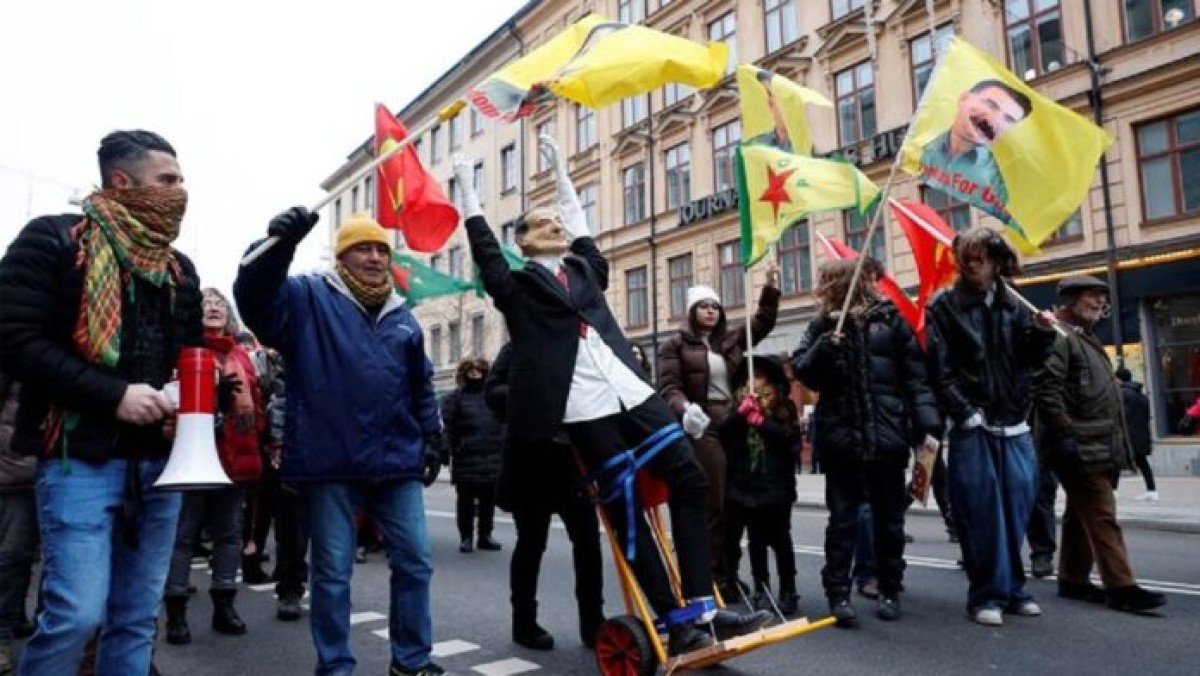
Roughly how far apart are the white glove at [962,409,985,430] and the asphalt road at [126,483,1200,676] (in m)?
1.07

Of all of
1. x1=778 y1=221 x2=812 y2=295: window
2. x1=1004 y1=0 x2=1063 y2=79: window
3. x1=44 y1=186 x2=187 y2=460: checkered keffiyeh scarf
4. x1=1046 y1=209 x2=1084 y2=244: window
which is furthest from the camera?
x1=778 y1=221 x2=812 y2=295: window

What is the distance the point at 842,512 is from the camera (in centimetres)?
514

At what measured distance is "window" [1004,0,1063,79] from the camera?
736 inches

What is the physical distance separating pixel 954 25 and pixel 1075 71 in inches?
127

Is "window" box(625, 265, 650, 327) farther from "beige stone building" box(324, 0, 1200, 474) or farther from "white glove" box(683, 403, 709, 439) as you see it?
"white glove" box(683, 403, 709, 439)

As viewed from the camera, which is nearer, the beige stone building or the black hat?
the black hat

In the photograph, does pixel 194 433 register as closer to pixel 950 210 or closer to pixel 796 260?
pixel 950 210

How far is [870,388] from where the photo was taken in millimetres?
5141

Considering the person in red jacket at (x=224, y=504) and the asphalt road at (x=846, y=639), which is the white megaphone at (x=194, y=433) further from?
the person in red jacket at (x=224, y=504)

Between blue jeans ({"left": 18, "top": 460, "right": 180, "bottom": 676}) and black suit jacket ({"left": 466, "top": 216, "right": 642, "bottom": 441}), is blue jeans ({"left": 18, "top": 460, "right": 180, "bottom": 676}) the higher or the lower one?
the lower one

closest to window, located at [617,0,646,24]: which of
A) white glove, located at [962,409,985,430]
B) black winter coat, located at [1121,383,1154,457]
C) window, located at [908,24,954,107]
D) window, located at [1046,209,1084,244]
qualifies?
window, located at [908,24,954,107]

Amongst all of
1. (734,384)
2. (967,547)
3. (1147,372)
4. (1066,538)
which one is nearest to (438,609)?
(734,384)

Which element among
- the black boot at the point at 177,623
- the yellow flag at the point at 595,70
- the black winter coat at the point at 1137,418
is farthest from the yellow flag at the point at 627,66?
the black winter coat at the point at 1137,418

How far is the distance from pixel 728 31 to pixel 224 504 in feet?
81.6
